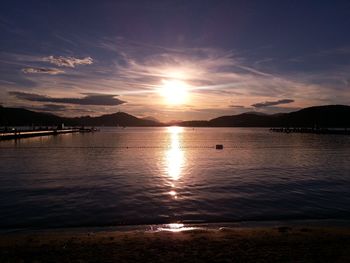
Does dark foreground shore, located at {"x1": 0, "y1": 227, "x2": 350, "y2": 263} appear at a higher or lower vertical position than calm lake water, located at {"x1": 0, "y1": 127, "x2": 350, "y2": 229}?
higher

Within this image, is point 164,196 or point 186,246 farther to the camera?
point 164,196

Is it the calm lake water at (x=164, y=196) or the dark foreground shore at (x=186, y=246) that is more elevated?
the dark foreground shore at (x=186, y=246)

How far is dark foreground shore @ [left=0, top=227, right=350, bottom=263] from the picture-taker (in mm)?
8336

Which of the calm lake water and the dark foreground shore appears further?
the calm lake water

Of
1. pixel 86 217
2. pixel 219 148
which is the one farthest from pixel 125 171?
pixel 219 148

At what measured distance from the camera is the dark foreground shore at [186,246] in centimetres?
834

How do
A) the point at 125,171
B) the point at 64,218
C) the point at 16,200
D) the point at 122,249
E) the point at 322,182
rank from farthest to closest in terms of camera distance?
the point at 125,171 → the point at 322,182 → the point at 16,200 → the point at 64,218 → the point at 122,249

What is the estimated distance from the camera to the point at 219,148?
58.0 meters

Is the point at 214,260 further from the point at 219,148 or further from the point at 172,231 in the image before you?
the point at 219,148

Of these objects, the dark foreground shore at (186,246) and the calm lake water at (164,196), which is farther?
the calm lake water at (164,196)

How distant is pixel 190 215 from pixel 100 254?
594cm

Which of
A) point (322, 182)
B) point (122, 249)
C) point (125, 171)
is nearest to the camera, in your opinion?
point (122, 249)

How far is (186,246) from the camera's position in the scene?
30.7 feet

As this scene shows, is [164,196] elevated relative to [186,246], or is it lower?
lower
